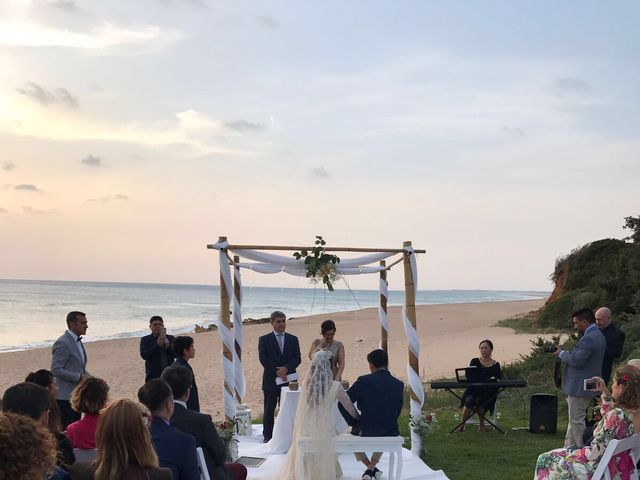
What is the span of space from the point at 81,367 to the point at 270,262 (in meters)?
3.20

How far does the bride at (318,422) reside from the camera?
6801 millimetres

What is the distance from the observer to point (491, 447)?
9.19 meters

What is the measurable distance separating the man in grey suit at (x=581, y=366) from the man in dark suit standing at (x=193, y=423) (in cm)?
467

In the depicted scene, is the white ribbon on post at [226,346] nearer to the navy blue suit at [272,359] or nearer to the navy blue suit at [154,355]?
the navy blue suit at [272,359]

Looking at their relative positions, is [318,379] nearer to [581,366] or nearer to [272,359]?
[272,359]

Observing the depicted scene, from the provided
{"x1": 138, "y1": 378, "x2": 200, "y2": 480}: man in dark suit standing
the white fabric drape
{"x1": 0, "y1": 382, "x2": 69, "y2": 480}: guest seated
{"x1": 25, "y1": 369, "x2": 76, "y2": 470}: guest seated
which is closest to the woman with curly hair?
{"x1": 0, "y1": 382, "x2": 69, "y2": 480}: guest seated

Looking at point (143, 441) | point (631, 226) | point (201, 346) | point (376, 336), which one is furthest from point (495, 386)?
point (376, 336)

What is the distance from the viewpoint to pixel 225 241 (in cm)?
966

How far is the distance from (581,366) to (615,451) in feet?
9.76

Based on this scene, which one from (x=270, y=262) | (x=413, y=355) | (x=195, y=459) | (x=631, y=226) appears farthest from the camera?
(x=631, y=226)

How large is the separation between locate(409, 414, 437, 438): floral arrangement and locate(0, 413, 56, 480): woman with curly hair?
6.92 m

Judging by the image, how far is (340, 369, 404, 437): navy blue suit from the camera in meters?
7.05

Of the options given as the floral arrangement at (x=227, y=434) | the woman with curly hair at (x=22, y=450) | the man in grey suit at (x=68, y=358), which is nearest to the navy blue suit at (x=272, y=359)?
the floral arrangement at (x=227, y=434)

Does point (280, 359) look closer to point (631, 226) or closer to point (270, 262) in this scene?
point (270, 262)
